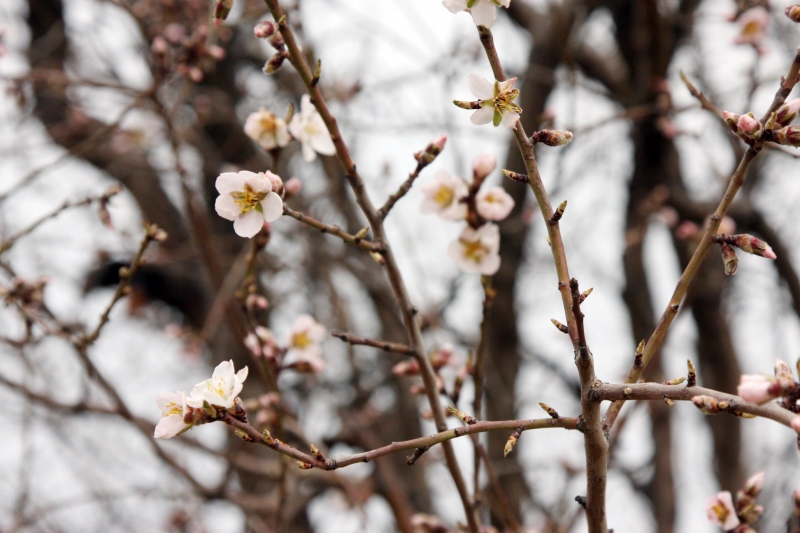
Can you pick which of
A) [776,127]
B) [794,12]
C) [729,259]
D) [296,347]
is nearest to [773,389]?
[729,259]

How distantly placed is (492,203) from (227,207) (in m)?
0.58

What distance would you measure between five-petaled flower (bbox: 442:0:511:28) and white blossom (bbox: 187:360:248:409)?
2.19 ft

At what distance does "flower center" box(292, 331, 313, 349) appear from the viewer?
1.85m

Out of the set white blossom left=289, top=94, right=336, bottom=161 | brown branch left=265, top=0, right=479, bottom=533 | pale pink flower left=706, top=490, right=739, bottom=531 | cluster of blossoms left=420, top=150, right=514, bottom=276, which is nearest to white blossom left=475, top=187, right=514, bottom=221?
cluster of blossoms left=420, top=150, right=514, bottom=276

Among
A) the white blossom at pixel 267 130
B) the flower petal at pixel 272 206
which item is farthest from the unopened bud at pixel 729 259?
the white blossom at pixel 267 130

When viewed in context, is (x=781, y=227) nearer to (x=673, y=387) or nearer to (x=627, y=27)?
(x=627, y=27)

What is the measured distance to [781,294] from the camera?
4043mm

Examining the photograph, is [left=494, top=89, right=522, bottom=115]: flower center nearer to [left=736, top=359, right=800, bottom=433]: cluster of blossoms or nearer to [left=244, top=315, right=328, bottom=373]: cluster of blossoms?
[left=736, top=359, right=800, bottom=433]: cluster of blossoms

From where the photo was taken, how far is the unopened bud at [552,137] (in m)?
0.95

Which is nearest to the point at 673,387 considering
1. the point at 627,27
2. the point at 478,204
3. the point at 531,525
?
the point at 478,204

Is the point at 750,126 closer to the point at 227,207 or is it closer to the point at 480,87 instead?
the point at 480,87

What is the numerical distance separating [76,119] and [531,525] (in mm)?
4175

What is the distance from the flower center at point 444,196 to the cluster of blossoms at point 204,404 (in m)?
0.63

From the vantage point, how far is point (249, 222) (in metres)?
1.15
